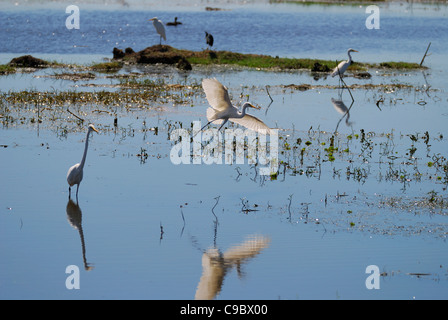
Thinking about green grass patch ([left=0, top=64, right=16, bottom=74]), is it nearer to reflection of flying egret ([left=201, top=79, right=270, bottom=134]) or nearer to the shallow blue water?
the shallow blue water

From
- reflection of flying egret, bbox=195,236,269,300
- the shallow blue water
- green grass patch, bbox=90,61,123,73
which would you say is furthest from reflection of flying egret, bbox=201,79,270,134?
the shallow blue water

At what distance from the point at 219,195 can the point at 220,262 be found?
2.26 metres

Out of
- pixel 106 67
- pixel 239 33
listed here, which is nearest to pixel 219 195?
pixel 106 67

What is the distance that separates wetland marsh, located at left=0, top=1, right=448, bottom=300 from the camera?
22.3ft

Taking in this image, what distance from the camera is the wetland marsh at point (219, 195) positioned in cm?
679

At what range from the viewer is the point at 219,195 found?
368 inches

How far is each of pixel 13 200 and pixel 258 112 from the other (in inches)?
290

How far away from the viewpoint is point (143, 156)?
11.1m

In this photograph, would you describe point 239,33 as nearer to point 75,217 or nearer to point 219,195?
point 219,195

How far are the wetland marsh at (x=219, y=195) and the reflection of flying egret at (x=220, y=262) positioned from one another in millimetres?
23

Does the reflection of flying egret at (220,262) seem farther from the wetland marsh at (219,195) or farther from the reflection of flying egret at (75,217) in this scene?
the reflection of flying egret at (75,217)

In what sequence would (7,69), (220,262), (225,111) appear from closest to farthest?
1. (220,262)
2. (225,111)
3. (7,69)

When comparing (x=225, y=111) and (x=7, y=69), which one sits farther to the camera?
(x=7, y=69)

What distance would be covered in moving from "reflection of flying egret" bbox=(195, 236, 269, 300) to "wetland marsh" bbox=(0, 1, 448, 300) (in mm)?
23
